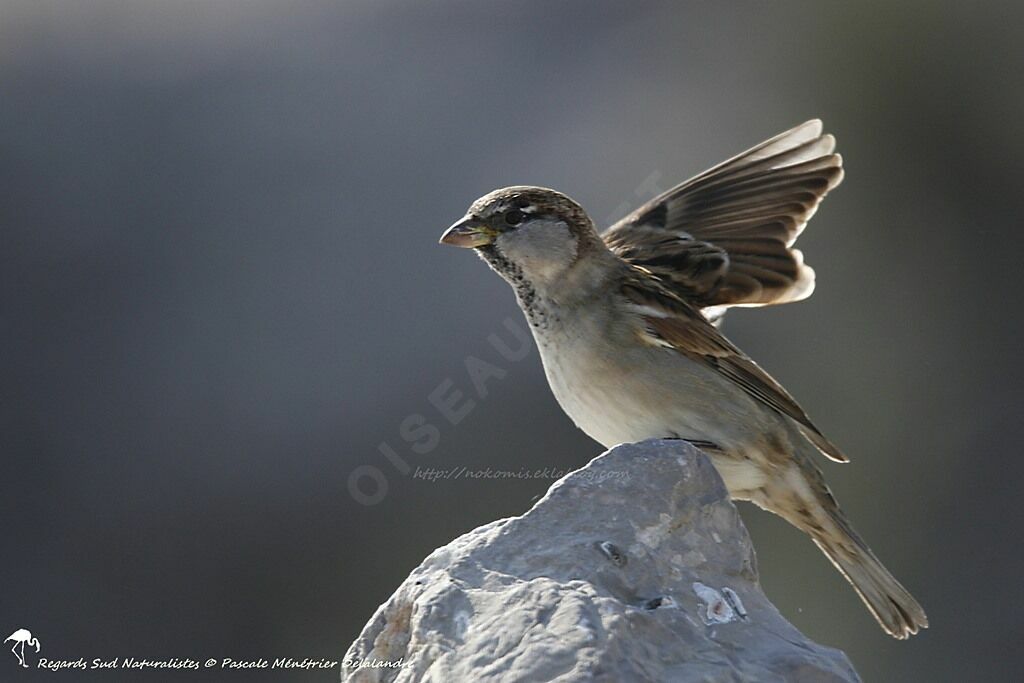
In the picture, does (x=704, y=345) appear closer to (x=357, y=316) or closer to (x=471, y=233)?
(x=471, y=233)

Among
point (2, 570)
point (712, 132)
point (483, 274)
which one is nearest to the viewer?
point (2, 570)

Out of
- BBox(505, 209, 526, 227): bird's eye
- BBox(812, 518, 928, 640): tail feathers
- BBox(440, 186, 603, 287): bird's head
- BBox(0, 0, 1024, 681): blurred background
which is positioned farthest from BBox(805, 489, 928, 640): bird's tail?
BBox(0, 0, 1024, 681): blurred background

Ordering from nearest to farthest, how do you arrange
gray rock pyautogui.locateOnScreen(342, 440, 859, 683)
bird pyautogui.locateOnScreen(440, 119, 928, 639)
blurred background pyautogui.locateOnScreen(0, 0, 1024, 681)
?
gray rock pyautogui.locateOnScreen(342, 440, 859, 683) < bird pyautogui.locateOnScreen(440, 119, 928, 639) < blurred background pyautogui.locateOnScreen(0, 0, 1024, 681)

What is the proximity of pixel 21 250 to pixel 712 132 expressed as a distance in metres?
4.68

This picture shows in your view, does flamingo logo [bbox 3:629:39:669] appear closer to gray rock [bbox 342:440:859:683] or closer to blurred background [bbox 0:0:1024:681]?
blurred background [bbox 0:0:1024:681]

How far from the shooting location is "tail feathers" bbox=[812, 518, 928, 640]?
4.61 meters

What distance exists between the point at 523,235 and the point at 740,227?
115cm

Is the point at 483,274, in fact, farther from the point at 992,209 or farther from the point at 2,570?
the point at 992,209

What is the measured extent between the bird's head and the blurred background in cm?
323

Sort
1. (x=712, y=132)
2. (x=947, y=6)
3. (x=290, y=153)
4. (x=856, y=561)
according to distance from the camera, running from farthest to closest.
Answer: (x=947, y=6), (x=712, y=132), (x=290, y=153), (x=856, y=561)

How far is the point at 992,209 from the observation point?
36.9 ft

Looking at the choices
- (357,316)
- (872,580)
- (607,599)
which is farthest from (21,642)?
(607,599)

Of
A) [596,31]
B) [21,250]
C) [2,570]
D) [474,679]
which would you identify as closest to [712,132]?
[596,31]

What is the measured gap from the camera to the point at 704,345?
4.75 metres
